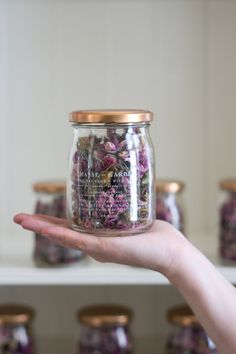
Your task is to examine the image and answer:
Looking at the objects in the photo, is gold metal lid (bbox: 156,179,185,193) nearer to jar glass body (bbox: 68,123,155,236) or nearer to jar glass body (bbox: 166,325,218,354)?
jar glass body (bbox: 166,325,218,354)

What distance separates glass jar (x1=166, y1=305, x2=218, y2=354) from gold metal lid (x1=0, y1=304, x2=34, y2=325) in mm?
275

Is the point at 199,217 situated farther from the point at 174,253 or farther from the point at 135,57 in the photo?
the point at 174,253

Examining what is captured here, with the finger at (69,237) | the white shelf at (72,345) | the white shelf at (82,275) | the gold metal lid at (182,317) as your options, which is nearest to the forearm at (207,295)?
the finger at (69,237)

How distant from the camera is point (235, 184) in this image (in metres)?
1.18

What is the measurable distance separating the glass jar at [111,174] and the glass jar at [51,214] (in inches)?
15.9

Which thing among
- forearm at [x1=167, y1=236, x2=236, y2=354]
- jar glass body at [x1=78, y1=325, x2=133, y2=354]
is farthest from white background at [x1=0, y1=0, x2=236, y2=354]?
forearm at [x1=167, y1=236, x2=236, y2=354]

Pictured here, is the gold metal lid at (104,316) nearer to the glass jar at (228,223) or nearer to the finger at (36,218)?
the glass jar at (228,223)

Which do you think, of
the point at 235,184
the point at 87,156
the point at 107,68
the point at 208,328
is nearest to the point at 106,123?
the point at 87,156

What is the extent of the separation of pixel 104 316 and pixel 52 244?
0.18 meters

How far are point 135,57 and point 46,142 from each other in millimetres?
262

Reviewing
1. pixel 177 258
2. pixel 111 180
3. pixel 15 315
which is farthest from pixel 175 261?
pixel 15 315

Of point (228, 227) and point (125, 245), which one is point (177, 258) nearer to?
point (125, 245)

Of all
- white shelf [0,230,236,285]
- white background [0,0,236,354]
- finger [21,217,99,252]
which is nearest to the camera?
finger [21,217,99,252]

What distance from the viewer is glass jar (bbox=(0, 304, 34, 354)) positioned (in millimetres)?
1210
